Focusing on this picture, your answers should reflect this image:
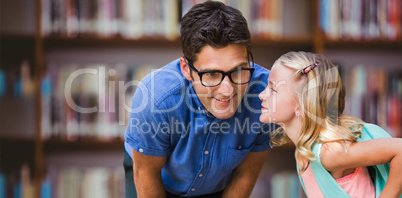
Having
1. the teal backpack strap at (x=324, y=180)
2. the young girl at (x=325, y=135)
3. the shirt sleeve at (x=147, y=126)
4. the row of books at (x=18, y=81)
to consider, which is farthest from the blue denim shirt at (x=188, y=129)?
the row of books at (x=18, y=81)

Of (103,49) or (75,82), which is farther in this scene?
(103,49)

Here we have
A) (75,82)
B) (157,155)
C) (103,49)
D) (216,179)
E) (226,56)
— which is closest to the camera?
(226,56)

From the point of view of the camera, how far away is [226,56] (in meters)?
1.09

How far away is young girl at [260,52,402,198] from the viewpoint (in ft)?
→ 3.39

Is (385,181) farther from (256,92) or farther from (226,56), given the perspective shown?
(226,56)

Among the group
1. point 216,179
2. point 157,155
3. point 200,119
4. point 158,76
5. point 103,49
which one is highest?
point 103,49

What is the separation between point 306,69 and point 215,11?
320mm

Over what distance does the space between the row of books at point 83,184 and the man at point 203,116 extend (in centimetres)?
83

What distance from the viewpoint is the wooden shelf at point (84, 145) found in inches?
83.6

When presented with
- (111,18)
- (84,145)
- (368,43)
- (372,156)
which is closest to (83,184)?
(84,145)

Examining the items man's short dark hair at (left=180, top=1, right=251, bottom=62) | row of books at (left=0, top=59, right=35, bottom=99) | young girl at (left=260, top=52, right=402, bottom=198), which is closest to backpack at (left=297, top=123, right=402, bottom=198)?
young girl at (left=260, top=52, right=402, bottom=198)

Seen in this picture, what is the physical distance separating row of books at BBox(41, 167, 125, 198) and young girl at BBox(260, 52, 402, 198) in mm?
1269

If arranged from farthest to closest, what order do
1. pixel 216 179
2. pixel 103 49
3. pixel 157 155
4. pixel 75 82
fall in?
pixel 103 49 < pixel 75 82 < pixel 216 179 < pixel 157 155

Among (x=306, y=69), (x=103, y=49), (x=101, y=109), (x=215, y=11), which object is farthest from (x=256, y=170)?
(x=103, y=49)
